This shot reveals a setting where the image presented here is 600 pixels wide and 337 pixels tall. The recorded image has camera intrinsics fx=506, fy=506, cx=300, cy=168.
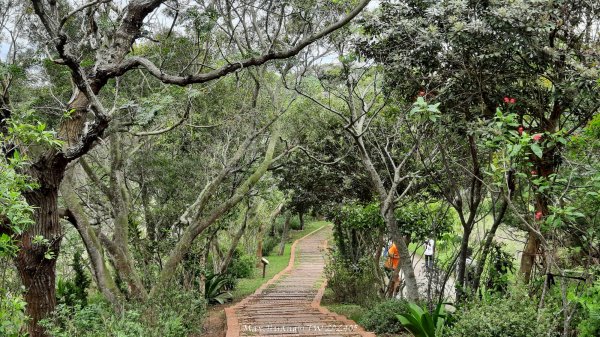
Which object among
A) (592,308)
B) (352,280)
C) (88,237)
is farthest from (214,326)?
(592,308)


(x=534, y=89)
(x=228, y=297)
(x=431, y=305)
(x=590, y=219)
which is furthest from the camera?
(x=228, y=297)

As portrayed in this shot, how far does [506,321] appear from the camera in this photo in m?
5.02

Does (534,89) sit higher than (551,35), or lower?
lower

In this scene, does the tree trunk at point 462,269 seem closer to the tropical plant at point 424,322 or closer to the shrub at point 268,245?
the tropical plant at point 424,322

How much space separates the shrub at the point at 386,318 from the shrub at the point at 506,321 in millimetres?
2159

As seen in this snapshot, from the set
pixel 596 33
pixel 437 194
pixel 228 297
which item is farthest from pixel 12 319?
pixel 228 297

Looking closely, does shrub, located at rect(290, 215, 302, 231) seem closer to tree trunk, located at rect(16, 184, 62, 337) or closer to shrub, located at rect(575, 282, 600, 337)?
tree trunk, located at rect(16, 184, 62, 337)

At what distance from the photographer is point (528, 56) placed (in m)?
5.50

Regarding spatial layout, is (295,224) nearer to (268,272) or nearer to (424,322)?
(268,272)

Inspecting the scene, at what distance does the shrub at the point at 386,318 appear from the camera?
25.2ft

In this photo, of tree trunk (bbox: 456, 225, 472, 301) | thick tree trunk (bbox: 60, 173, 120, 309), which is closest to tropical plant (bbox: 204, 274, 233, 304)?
thick tree trunk (bbox: 60, 173, 120, 309)

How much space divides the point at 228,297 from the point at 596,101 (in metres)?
11.2

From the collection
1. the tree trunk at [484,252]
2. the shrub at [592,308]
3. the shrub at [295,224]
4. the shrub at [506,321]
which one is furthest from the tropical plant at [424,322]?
the shrub at [295,224]

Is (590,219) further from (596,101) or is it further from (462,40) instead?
(462,40)
